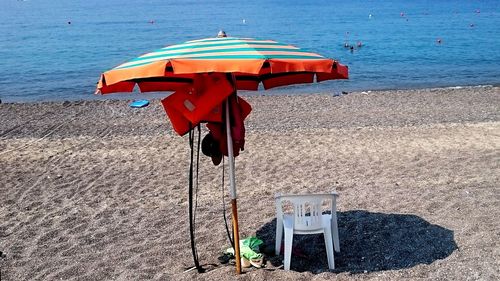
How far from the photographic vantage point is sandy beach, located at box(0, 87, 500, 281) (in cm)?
606

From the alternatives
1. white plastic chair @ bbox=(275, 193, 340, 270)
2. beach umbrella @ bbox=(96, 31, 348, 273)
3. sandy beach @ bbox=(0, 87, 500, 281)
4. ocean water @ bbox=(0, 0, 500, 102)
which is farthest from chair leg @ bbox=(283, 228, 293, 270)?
ocean water @ bbox=(0, 0, 500, 102)

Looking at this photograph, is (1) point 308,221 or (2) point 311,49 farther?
(2) point 311,49

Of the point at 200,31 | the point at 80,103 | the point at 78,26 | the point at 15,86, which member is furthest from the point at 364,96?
the point at 78,26

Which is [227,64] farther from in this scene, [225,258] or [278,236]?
[225,258]

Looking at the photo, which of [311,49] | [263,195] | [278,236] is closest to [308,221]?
[278,236]

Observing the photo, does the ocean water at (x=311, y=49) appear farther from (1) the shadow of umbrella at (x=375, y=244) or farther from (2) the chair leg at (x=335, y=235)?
(2) the chair leg at (x=335, y=235)

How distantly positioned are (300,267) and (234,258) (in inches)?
31.5

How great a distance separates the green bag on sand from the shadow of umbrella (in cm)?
17

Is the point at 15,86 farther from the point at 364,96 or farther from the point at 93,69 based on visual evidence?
the point at 364,96

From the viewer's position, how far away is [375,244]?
6.42 metres

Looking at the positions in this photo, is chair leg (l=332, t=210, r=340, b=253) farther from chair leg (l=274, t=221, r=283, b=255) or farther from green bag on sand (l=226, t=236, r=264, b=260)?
green bag on sand (l=226, t=236, r=264, b=260)

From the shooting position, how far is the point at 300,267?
233 inches

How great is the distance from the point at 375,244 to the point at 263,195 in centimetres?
243

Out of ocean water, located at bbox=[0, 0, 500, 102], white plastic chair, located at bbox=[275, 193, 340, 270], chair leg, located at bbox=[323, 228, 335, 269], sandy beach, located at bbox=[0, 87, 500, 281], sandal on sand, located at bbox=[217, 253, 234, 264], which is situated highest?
white plastic chair, located at bbox=[275, 193, 340, 270]
